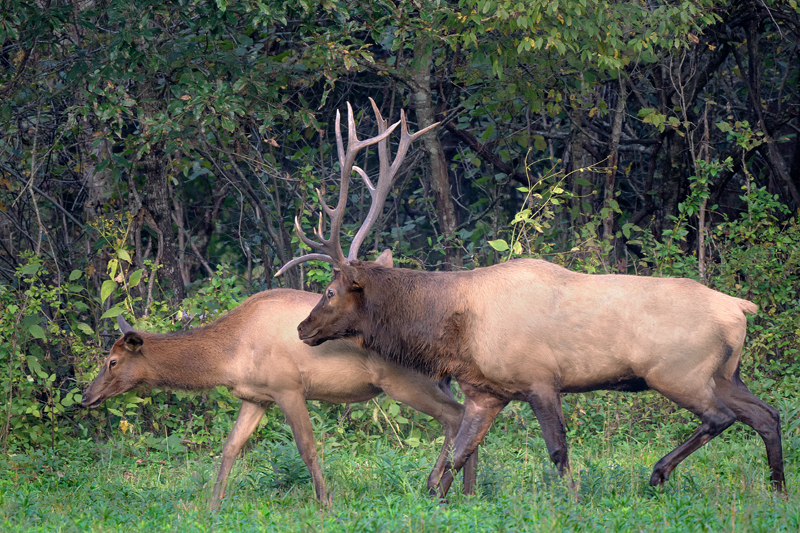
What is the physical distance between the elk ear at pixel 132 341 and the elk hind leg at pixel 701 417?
388 centimetres

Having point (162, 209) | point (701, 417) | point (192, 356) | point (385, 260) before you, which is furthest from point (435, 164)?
point (701, 417)

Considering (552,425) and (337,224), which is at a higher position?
(337,224)

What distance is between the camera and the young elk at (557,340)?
19.6ft

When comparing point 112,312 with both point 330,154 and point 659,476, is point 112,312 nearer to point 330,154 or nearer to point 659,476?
point 330,154

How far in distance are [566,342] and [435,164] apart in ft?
15.8

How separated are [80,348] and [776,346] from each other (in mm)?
6924

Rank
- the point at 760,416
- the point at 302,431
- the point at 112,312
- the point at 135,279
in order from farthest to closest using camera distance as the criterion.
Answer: the point at 135,279
the point at 112,312
the point at 302,431
the point at 760,416

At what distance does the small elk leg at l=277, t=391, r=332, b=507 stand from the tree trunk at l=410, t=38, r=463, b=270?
3630 millimetres

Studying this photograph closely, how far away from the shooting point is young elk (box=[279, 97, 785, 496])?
5.98m

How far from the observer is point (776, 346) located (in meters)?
8.95

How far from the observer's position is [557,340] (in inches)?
239

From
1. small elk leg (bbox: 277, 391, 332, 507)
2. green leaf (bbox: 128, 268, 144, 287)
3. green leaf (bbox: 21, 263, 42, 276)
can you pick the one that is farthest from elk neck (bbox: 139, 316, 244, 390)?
green leaf (bbox: 21, 263, 42, 276)

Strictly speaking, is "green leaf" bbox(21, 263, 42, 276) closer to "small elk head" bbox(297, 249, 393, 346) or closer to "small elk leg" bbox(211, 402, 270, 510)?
"small elk leg" bbox(211, 402, 270, 510)

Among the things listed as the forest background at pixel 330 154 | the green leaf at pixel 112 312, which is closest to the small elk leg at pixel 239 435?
the forest background at pixel 330 154
